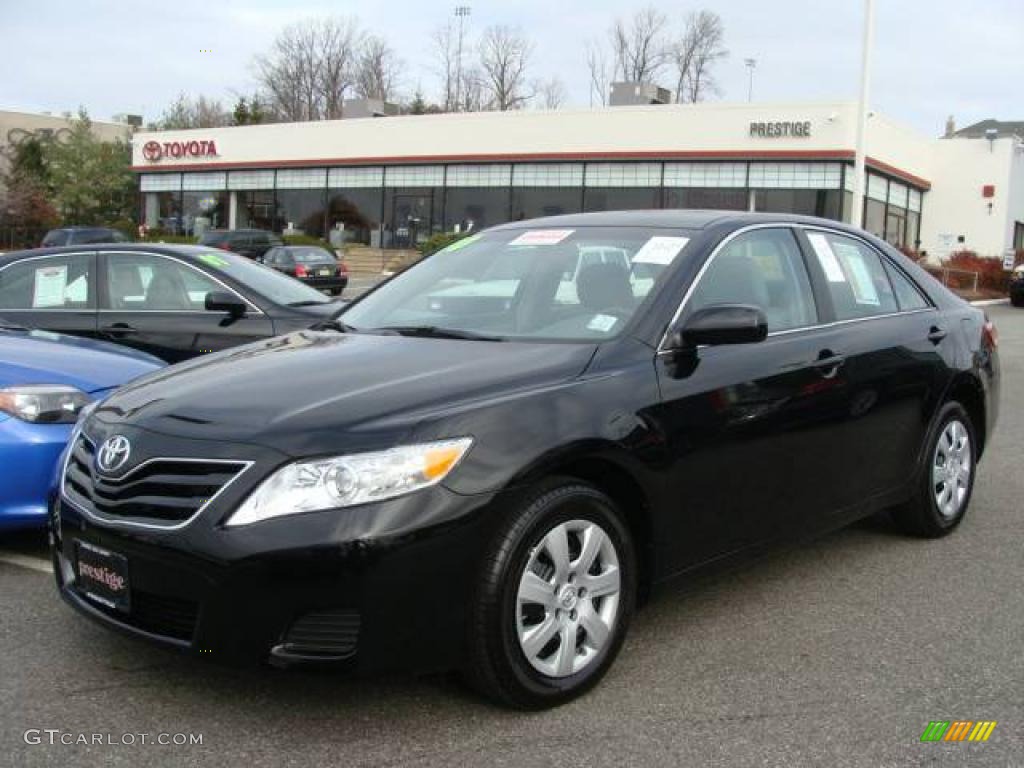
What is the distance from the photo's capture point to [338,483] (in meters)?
2.98

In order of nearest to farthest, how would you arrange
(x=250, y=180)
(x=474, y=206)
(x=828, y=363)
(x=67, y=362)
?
(x=828, y=363), (x=67, y=362), (x=474, y=206), (x=250, y=180)

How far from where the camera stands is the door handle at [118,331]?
7301 mm

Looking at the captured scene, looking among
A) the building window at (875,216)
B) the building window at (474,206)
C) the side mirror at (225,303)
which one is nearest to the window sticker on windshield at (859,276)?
the side mirror at (225,303)

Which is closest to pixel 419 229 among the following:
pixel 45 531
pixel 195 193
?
pixel 195 193

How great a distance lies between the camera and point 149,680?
137 inches

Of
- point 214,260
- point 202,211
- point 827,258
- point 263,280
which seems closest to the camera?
point 827,258

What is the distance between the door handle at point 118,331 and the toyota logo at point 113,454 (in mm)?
4163

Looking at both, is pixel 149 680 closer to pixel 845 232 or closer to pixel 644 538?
pixel 644 538

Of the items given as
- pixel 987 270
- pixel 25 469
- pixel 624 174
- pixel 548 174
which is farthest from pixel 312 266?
pixel 25 469

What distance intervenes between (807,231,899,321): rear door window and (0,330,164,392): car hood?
3.19 meters

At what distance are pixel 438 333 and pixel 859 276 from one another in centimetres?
215

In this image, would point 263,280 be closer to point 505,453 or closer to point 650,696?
point 505,453

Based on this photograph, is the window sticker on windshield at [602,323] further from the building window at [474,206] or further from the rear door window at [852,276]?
the building window at [474,206]

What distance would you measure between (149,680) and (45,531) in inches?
81.0
